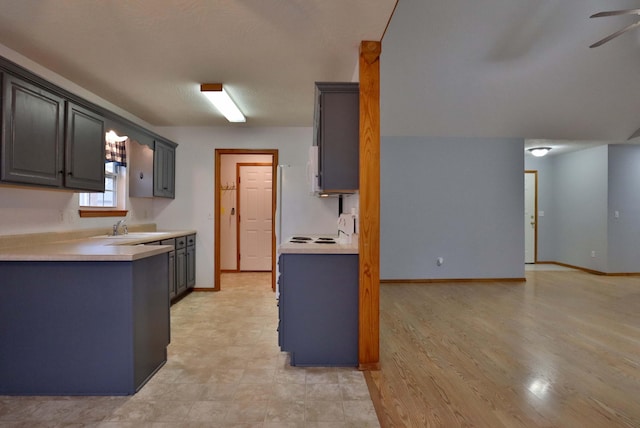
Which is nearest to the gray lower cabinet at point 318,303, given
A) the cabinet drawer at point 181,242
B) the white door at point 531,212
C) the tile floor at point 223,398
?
the tile floor at point 223,398

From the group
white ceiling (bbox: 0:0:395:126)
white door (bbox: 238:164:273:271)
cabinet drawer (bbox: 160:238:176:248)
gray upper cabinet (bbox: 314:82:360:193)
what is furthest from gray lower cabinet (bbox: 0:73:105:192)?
white door (bbox: 238:164:273:271)

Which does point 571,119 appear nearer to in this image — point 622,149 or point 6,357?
point 622,149

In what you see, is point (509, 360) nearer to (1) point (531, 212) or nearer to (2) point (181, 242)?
(2) point (181, 242)

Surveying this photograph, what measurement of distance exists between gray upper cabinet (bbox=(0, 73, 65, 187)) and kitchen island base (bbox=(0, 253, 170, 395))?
695mm

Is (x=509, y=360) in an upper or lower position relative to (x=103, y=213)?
lower

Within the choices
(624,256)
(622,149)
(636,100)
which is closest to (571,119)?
(636,100)

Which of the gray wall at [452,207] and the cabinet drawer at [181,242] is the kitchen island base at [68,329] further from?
the gray wall at [452,207]

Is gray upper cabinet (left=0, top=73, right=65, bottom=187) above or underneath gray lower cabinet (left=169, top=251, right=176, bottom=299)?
above

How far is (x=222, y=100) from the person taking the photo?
3.60 meters

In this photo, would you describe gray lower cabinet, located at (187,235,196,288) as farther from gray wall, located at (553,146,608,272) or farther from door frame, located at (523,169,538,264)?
gray wall, located at (553,146,608,272)

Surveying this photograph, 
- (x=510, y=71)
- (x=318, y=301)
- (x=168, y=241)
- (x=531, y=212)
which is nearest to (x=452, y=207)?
(x=510, y=71)

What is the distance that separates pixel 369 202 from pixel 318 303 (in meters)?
0.84

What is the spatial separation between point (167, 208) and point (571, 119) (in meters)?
6.19

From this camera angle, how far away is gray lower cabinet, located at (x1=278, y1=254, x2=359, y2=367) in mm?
2527
